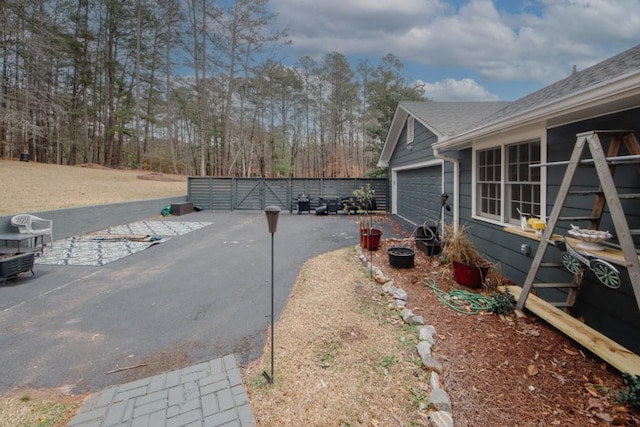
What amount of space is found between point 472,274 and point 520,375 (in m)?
1.63

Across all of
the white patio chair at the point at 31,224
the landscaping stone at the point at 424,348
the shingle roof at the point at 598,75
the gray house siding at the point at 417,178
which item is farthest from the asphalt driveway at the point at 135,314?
the shingle roof at the point at 598,75

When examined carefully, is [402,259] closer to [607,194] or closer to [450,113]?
[607,194]

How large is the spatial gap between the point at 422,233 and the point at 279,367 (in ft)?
14.2

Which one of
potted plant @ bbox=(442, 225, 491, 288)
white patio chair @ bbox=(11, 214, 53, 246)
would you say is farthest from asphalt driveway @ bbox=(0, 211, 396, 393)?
potted plant @ bbox=(442, 225, 491, 288)

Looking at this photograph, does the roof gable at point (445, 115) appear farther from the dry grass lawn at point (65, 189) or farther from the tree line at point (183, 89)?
the dry grass lawn at point (65, 189)

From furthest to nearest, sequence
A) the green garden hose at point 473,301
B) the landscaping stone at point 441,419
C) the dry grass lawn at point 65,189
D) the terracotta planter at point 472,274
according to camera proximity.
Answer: the dry grass lawn at point 65,189
the terracotta planter at point 472,274
the green garden hose at point 473,301
the landscaping stone at point 441,419

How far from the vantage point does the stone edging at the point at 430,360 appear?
1737 mm

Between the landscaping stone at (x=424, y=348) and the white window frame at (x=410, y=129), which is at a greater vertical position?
the white window frame at (x=410, y=129)

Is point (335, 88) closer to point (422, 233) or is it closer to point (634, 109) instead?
point (422, 233)

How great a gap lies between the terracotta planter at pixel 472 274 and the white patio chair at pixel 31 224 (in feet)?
24.5

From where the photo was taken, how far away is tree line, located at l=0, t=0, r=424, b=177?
14773 millimetres

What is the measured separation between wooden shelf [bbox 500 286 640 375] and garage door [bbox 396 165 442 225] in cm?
361

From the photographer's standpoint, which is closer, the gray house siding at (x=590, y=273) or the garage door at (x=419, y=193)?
the gray house siding at (x=590, y=273)

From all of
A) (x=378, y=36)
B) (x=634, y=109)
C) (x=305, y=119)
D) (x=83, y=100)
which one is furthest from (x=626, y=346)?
(x=83, y=100)
